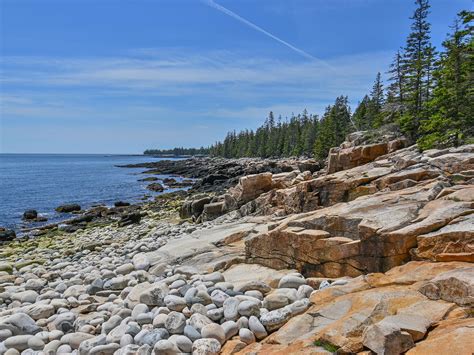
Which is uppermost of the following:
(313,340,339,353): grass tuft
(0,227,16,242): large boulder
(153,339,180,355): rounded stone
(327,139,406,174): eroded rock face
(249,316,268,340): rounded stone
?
(327,139,406,174): eroded rock face

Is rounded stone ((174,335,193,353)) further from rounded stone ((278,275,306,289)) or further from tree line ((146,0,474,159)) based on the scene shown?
tree line ((146,0,474,159))

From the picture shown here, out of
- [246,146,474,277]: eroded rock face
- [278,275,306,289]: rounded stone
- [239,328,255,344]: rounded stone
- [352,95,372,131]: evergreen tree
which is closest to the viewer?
[239,328,255,344]: rounded stone

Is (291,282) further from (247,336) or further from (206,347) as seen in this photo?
(206,347)

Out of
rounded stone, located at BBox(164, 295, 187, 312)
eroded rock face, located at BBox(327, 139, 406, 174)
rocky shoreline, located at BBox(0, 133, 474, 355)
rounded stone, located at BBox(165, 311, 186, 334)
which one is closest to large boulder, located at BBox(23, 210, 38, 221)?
rocky shoreline, located at BBox(0, 133, 474, 355)

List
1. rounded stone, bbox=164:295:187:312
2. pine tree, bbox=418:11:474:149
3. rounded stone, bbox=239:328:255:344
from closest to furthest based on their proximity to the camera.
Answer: rounded stone, bbox=239:328:255:344, rounded stone, bbox=164:295:187:312, pine tree, bbox=418:11:474:149

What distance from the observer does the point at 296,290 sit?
7230 millimetres

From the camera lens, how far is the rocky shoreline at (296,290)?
4.75 metres

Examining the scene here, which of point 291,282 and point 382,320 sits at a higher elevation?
point 382,320

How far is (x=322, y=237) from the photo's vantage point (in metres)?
8.20

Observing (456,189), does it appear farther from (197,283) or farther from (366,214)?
(197,283)

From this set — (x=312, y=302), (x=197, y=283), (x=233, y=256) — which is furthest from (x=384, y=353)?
(x=233, y=256)

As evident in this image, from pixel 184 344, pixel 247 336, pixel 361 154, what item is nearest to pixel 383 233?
pixel 247 336

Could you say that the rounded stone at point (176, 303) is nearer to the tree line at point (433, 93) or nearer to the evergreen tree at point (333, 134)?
the tree line at point (433, 93)

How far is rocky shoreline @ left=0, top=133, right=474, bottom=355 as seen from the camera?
4.75 metres
